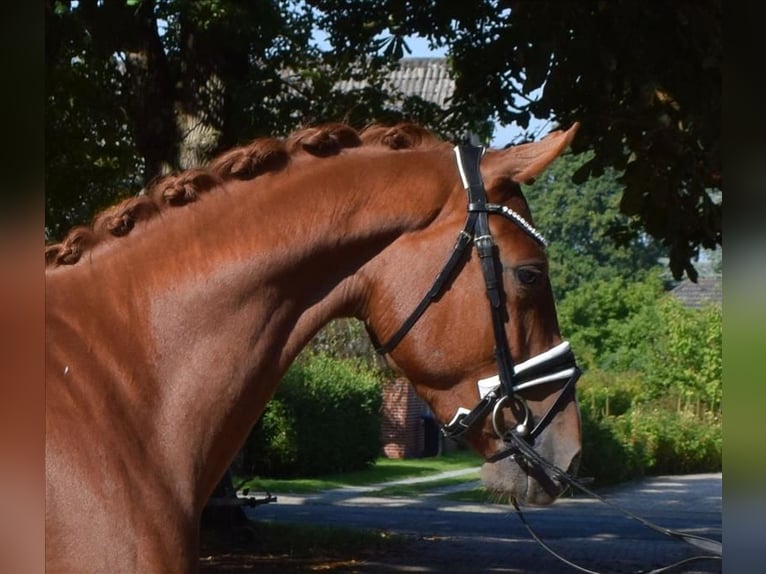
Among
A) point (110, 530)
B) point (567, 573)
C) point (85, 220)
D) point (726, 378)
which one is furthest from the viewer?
point (567, 573)

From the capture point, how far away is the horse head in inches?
116

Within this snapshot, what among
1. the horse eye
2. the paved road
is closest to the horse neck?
the horse eye

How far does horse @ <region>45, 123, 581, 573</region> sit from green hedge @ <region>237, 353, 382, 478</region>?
690 inches

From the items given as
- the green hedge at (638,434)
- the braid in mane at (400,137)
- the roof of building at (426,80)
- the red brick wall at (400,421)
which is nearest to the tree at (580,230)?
the green hedge at (638,434)

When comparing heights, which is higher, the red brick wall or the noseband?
the noseband

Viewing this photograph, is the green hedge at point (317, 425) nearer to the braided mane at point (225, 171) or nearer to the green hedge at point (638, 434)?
the green hedge at point (638, 434)

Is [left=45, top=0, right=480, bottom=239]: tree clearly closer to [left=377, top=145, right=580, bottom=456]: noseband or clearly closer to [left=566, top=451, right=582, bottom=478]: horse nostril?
[left=377, top=145, right=580, bottom=456]: noseband

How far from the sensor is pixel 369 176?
3068mm

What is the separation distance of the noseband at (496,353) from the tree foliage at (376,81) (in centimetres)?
487

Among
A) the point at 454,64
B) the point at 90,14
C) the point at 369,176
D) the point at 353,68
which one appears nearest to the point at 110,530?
the point at 369,176

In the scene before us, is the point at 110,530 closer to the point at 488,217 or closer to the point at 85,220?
the point at 488,217

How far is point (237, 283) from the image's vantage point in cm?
290

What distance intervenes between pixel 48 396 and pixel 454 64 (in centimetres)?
788

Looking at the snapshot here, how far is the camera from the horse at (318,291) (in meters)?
2.78
